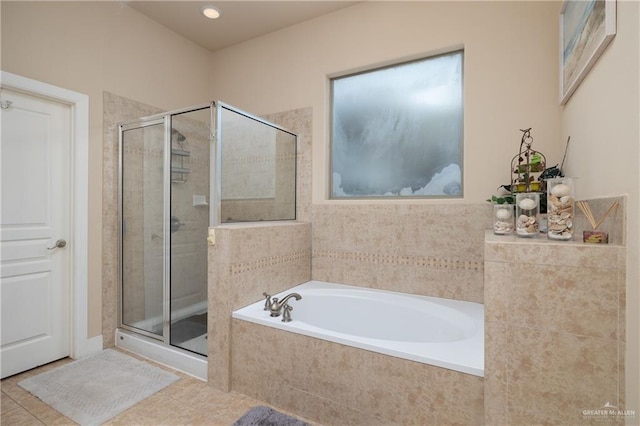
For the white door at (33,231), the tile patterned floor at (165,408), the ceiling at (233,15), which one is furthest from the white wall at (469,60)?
the white door at (33,231)

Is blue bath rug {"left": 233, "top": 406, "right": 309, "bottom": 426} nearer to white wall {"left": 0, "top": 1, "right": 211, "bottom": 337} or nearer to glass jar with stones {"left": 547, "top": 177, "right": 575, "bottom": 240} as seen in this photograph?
glass jar with stones {"left": 547, "top": 177, "right": 575, "bottom": 240}

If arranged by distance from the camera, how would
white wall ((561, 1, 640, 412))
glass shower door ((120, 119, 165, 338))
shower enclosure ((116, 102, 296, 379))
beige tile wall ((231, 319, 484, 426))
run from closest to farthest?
white wall ((561, 1, 640, 412)), beige tile wall ((231, 319, 484, 426)), shower enclosure ((116, 102, 296, 379)), glass shower door ((120, 119, 165, 338))

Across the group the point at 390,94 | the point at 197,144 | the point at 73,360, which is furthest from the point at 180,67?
the point at 73,360

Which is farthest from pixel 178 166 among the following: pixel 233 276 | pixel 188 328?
pixel 188 328

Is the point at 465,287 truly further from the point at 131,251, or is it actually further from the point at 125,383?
the point at 131,251

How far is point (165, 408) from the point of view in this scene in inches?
69.8

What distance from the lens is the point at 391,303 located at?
2.24 m

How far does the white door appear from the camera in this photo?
2.03m

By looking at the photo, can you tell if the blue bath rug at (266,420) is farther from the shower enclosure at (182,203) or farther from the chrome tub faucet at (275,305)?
the shower enclosure at (182,203)

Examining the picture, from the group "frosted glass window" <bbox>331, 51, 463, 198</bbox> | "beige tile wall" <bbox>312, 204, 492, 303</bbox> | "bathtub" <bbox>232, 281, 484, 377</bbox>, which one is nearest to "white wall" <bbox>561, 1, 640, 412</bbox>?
"bathtub" <bbox>232, 281, 484, 377</bbox>

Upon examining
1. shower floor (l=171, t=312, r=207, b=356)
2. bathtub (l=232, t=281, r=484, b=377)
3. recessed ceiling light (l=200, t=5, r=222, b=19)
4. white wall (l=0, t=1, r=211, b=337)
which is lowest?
shower floor (l=171, t=312, r=207, b=356)

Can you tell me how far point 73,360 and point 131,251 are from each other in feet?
2.86

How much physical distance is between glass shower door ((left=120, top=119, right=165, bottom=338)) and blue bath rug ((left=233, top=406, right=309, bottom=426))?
1.26 m

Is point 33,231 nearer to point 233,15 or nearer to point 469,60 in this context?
point 233,15
